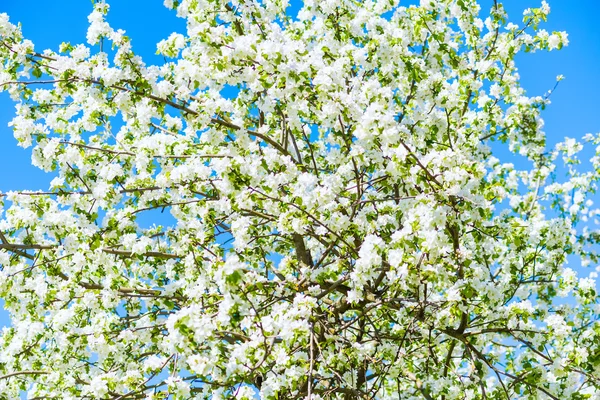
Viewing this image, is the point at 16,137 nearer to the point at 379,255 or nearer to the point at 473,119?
the point at 379,255

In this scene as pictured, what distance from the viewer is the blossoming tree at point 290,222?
642 cm

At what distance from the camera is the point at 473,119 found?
888cm

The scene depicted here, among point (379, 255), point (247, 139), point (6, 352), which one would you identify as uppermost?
point (247, 139)

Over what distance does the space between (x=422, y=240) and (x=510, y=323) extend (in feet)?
7.24

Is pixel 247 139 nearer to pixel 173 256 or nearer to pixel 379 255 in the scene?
pixel 173 256

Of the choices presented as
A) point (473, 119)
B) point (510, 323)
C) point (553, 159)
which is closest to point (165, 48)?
point (473, 119)

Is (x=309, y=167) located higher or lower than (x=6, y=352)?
higher

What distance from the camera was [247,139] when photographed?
7918 mm

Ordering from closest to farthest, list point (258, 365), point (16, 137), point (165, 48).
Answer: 1. point (258, 365)
2. point (16, 137)
3. point (165, 48)

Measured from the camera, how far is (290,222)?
679 centimetres

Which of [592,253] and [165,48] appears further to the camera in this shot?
[592,253]

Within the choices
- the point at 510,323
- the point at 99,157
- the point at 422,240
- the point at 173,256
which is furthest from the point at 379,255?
the point at 99,157

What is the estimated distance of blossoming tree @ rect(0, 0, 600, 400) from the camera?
6422 mm

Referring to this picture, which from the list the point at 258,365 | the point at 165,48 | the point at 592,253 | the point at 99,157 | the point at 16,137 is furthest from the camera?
the point at 592,253
